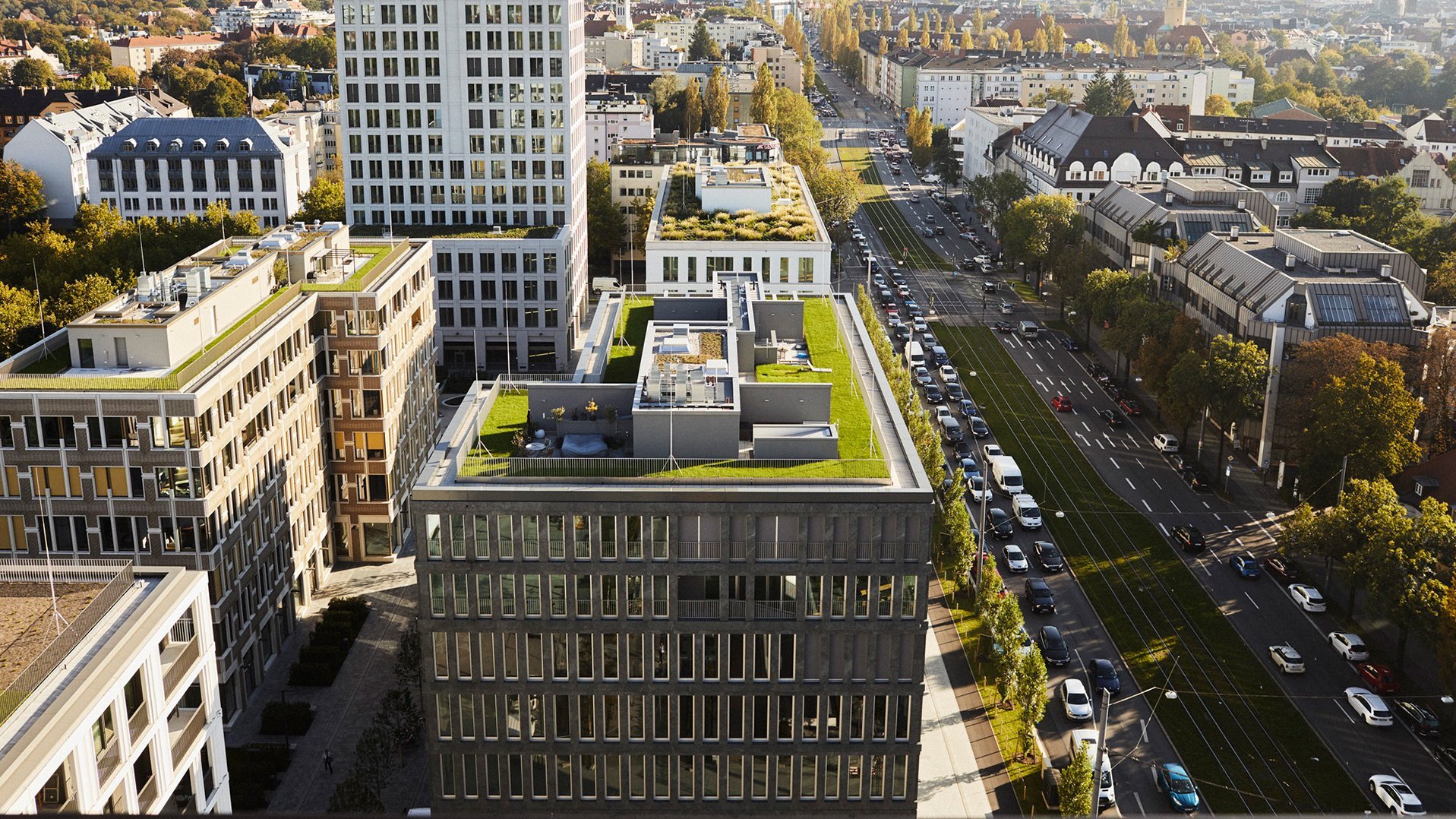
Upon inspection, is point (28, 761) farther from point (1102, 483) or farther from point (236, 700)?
point (1102, 483)

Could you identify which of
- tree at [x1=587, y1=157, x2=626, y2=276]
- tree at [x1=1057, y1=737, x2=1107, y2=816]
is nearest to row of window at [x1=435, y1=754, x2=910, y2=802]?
tree at [x1=1057, y1=737, x2=1107, y2=816]

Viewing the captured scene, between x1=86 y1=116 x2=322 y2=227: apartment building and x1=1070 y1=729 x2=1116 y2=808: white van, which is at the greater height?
x1=86 y1=116 x2=322 y2=227: apartment building

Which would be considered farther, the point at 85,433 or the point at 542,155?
the point at 542,155

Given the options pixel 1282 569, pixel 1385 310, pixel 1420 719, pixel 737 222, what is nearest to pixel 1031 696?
pixel 1420 719

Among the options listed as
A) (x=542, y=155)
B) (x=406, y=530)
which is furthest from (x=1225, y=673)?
(x=542, y=155)

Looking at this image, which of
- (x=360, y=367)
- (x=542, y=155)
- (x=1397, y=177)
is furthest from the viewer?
(x=1397, y=177)

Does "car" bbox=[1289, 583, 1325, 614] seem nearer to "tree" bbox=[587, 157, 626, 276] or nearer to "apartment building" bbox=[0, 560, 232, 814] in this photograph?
"apartment building" bbox=[0, 560, 232, 814]
